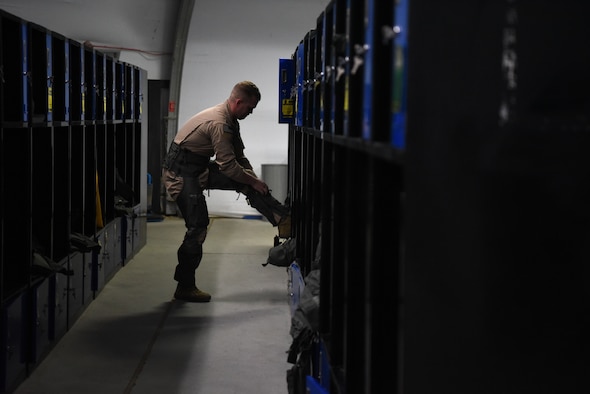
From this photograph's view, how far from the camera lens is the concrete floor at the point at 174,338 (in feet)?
14.3

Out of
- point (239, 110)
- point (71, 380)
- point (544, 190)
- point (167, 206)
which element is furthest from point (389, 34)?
point (167, 206)

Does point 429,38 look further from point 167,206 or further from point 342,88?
point 167,206

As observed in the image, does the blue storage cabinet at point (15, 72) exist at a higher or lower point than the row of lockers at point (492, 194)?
higher

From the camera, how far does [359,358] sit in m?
2.52

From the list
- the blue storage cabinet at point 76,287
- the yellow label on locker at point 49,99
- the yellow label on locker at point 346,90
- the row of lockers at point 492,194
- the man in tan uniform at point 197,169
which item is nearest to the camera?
the row of lockers at point 492,194

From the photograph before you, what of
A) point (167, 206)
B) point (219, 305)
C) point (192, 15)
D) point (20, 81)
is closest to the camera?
point (20, 81)

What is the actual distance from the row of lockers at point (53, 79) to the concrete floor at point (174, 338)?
1.31m

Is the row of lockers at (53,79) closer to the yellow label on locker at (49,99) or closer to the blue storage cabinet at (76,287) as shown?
the yellow label on locker at (49,99)

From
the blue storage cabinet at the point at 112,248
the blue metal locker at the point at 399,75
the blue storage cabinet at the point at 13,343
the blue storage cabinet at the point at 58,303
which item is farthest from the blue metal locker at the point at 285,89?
the blue metal locker at the point at 399,75

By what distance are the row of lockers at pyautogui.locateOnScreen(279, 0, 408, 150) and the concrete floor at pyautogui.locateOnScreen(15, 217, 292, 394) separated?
1.76 metres

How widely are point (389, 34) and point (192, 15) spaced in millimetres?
8694

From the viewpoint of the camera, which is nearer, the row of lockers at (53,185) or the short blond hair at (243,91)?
the row of lockers at (53,185)

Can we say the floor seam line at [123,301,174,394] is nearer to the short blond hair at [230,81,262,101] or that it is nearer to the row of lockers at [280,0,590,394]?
the short blond hair at [230,81,262,101]

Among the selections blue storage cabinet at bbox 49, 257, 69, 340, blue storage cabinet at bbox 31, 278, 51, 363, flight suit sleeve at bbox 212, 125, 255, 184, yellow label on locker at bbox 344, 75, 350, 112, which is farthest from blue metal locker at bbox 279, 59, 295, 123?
yellow label on locker at bbox 344, 75, 350, 112
